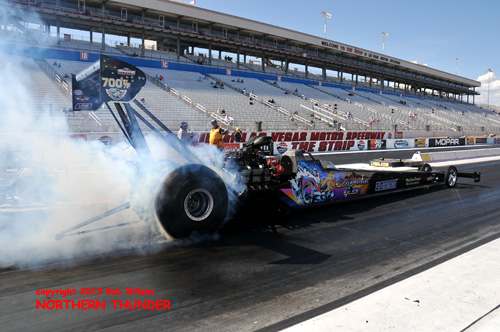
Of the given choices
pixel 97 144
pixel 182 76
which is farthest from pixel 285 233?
pixel 182 76

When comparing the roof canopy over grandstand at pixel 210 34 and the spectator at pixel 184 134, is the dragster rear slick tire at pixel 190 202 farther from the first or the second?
the roof canopy over grandstand at pixel 210 34

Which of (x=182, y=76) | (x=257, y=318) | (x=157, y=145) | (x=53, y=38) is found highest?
(x=53, y=38)

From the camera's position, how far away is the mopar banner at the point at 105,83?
14.3 ft

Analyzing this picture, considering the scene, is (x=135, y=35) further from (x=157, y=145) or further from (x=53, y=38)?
(x=157, y=145)

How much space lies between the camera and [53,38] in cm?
3005

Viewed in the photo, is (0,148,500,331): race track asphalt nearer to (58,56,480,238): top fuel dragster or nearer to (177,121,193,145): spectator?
(58,56,480,238): top fuel dragster

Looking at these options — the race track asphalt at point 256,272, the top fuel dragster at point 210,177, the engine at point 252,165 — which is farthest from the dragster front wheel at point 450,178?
the engine at point 252,165

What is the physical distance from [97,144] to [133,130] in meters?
1.48

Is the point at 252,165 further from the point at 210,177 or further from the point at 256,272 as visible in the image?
the point at 256,272

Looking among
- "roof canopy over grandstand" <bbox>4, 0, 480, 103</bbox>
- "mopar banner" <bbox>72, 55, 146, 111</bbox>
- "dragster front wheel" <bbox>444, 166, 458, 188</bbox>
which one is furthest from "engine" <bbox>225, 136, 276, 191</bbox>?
"roof canopy over grandstand" <bbox>4, 0, 480, 103</bbox>

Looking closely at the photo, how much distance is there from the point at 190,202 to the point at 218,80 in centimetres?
3408

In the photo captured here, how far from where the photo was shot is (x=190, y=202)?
4.86 meters

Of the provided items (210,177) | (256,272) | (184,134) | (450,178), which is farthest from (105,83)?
(450,178)

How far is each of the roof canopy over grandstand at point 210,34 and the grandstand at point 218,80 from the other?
13 cm
